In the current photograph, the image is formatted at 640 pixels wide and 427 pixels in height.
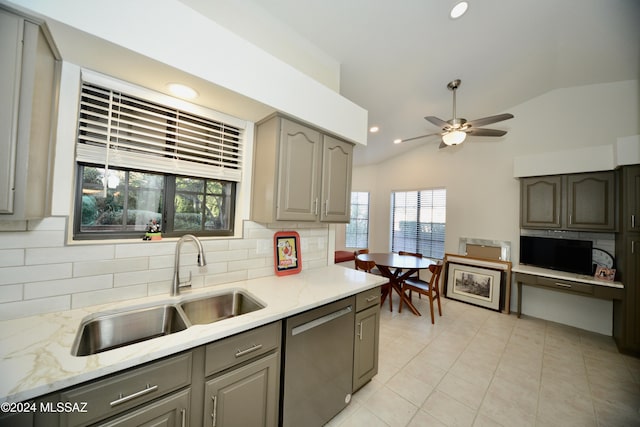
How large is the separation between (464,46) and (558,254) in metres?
3.12

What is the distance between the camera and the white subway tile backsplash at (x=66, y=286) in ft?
3.40

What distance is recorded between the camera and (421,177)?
4805 mm

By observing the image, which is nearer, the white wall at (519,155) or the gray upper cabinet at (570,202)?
the gray upper cabinet at (570,202)

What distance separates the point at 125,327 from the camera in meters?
1.18

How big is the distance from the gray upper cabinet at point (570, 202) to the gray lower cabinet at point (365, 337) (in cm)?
311

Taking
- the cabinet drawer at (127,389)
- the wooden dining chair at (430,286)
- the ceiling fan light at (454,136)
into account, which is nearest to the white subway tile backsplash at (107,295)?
the cabinet drawer at (127,389)

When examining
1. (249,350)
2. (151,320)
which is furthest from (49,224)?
(249,350)

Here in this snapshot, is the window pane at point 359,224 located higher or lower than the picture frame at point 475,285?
higher

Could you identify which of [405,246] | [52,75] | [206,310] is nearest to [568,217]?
[405,246]

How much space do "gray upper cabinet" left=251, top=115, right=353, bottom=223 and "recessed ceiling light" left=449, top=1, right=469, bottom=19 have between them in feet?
4.67

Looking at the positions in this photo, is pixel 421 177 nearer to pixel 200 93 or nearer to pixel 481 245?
pixel 481 245

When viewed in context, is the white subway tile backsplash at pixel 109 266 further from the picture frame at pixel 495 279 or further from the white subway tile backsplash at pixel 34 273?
the picture frame at pixel 495 279

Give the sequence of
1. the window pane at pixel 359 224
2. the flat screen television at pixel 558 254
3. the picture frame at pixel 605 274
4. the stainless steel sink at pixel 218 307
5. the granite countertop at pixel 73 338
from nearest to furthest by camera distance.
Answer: the granite countertop at pixel 73 338
the stainless steel sink at pixel 218 307
the picture frame at pixel 605 274
the flat screen television at pixel 558 254
the window pane at pixel 359 224

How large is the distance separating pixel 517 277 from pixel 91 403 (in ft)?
14.7
